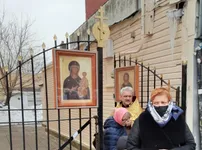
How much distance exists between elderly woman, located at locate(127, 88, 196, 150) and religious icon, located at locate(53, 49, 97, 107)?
86 cm

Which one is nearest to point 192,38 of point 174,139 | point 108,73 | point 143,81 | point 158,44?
point 158,44

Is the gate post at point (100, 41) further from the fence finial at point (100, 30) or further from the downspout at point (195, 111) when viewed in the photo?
the downspout at point (195, 111)

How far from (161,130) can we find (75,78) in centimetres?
119

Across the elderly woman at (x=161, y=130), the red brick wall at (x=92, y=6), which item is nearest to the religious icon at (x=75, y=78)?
the elderly woman at (x=161, y=130)

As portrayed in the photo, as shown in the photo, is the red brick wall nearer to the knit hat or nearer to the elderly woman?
the knit hat

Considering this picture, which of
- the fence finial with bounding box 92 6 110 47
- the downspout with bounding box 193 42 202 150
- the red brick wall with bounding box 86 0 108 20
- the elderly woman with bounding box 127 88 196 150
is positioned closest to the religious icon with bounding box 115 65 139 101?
the downspout with bounding box 193 42 202 150

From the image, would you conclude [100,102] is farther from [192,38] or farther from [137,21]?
[137,21]

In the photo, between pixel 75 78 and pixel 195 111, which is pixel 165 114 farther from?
pixel 195 111

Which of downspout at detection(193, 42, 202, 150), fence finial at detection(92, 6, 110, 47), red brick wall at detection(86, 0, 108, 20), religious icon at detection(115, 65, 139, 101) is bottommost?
downspout at detection(193, 42, 202, 150)

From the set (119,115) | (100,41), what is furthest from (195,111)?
(100,41)

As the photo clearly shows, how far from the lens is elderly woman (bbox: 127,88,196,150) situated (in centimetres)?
189

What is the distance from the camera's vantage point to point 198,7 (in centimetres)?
324

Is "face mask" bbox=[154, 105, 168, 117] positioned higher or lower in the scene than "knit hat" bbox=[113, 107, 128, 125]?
higher

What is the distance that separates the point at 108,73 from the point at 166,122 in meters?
4.50
